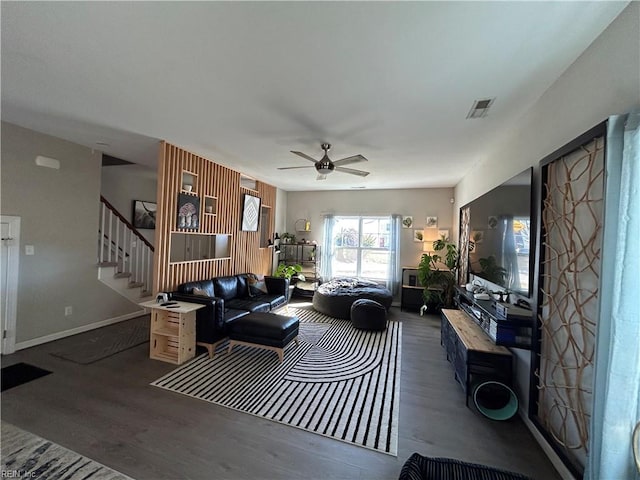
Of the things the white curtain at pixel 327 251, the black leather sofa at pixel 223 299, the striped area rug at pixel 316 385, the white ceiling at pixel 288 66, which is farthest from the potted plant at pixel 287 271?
the white ceiling at pixel 288 66

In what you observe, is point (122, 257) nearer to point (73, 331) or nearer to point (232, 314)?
point (73, 331)

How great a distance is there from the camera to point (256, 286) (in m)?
5.18

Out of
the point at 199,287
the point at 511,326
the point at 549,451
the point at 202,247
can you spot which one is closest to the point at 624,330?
the point at 511,326

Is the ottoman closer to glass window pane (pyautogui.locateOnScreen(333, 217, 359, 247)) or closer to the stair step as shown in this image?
the stair step

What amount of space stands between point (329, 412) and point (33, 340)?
415cm

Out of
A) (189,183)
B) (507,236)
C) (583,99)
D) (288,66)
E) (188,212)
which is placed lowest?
(507,236)

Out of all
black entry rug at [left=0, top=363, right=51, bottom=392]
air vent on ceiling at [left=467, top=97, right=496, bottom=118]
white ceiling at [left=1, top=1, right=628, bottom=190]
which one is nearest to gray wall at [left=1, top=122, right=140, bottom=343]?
white ceiling at [left=1, top=1, right=628, bottom=190]

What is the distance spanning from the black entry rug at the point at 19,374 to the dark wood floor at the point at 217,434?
0.14m

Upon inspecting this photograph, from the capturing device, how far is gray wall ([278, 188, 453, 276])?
6.46 metres

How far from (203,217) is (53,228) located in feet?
6.44

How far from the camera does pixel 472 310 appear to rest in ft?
9.74

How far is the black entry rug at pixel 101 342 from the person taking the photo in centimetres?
324

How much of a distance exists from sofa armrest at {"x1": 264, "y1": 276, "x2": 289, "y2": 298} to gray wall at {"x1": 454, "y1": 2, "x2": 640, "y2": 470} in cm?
400

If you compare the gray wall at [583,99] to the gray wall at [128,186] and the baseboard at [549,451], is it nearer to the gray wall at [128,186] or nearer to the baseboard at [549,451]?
the baseboard at [549,451]
